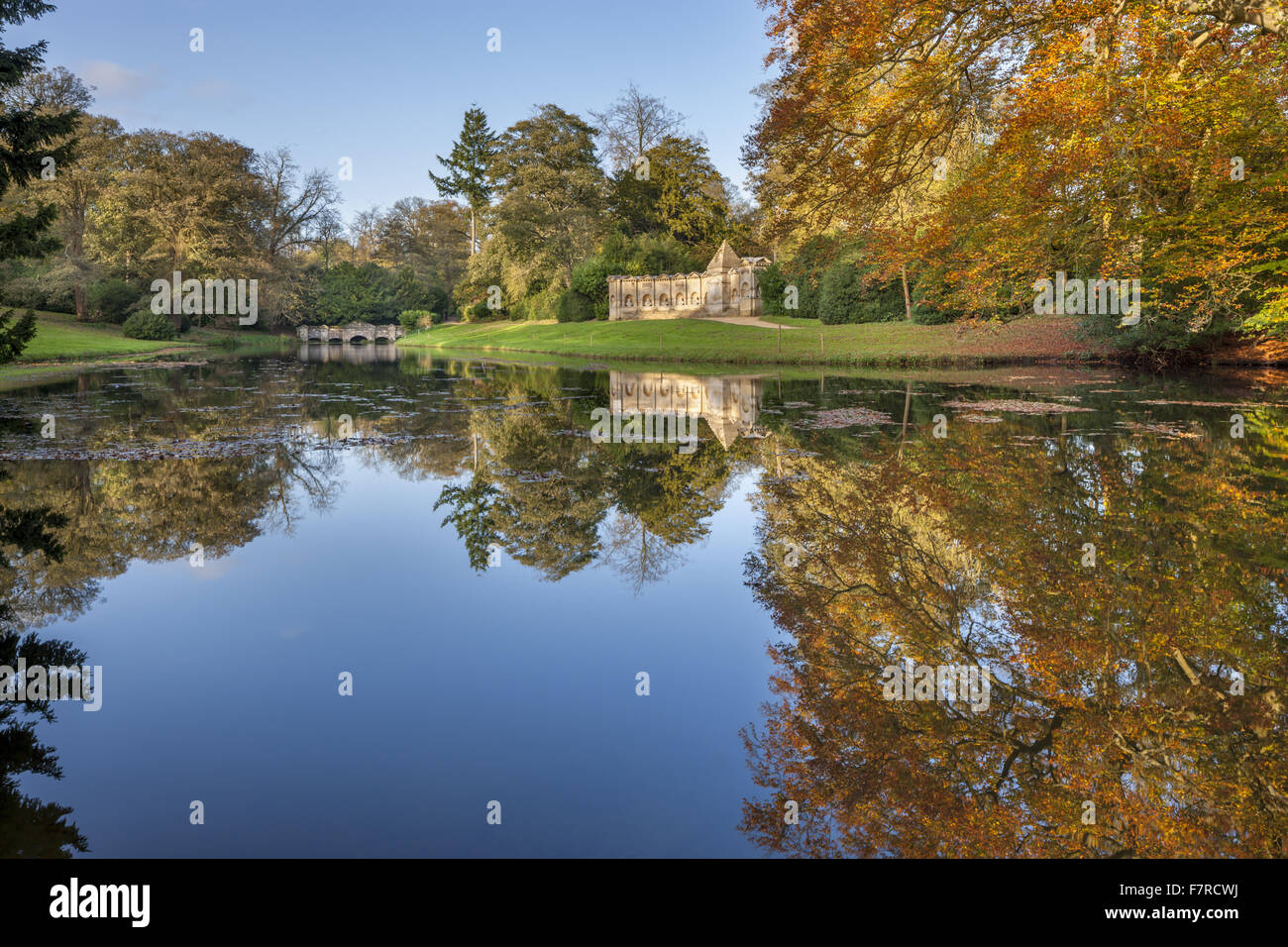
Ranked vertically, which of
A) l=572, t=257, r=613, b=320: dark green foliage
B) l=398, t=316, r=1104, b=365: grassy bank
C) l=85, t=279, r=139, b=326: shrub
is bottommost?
l=398, t=316, r=1104, b=365: grassy bank

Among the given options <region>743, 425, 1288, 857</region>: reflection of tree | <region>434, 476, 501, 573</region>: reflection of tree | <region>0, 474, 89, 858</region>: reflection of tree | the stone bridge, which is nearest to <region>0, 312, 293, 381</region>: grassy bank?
the stone bridge

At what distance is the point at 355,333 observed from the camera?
69.6 m

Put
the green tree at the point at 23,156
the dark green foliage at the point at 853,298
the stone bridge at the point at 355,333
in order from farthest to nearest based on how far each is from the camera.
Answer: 1. the stone bridge at the point at 355,333
2. the dark green foliage at the point at 853,298
3. the green tree at the point at 23,156

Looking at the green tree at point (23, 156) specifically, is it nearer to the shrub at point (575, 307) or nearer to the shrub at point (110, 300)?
the shrub at point (110, 300)

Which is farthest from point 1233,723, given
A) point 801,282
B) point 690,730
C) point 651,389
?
point 801,282

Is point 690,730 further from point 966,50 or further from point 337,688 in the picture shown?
point 966,50

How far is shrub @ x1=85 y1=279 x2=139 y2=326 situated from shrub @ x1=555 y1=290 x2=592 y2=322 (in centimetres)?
2632

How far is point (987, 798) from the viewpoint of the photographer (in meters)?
3.42

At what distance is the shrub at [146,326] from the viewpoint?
4291 centimetres

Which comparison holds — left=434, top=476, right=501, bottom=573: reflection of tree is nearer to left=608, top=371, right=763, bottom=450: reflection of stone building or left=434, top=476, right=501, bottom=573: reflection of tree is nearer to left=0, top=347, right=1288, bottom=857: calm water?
left=0, top=347, right=1288, bottom=857: calm water

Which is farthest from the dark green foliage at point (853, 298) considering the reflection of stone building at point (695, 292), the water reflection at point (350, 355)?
the water reflection at point (350, 355)

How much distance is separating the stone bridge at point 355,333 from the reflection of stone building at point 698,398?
4977cm

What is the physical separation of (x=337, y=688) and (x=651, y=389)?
18346mm

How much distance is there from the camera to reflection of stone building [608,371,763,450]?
1525 centimetres
